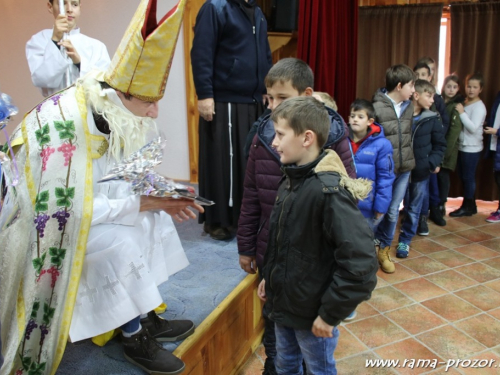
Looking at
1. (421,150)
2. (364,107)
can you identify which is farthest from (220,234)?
(421,150)

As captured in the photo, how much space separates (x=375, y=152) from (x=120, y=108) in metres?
1.71

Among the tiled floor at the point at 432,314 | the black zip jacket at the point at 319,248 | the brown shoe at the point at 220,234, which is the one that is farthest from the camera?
the brown shoe at the point at 220,234

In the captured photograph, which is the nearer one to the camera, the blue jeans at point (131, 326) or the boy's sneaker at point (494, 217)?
the blue jeans at point (131, 326)

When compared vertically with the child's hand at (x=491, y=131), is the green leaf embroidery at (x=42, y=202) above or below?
above

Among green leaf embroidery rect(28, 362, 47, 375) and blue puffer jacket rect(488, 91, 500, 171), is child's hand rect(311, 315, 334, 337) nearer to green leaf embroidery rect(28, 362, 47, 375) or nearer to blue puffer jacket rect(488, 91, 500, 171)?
green leaf embroidery rect(28, 362, 47, 375)

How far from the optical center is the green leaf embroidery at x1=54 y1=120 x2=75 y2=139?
1465mm

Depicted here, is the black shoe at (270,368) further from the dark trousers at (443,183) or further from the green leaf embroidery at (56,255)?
the dark trousers at (443,183)

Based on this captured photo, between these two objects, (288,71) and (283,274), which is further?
(288,71)

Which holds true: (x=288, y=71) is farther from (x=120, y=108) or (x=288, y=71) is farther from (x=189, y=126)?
(x=189, y=126)

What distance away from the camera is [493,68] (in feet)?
14.9

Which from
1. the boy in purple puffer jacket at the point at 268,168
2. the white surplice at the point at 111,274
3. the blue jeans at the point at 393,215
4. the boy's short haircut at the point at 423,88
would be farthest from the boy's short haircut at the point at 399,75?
the white surplice at the point at 111,274

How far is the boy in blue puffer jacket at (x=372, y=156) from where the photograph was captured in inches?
111

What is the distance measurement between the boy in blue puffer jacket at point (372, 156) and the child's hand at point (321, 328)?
1.53 m

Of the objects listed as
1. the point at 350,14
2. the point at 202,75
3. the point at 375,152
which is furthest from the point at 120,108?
the point at 350,14
